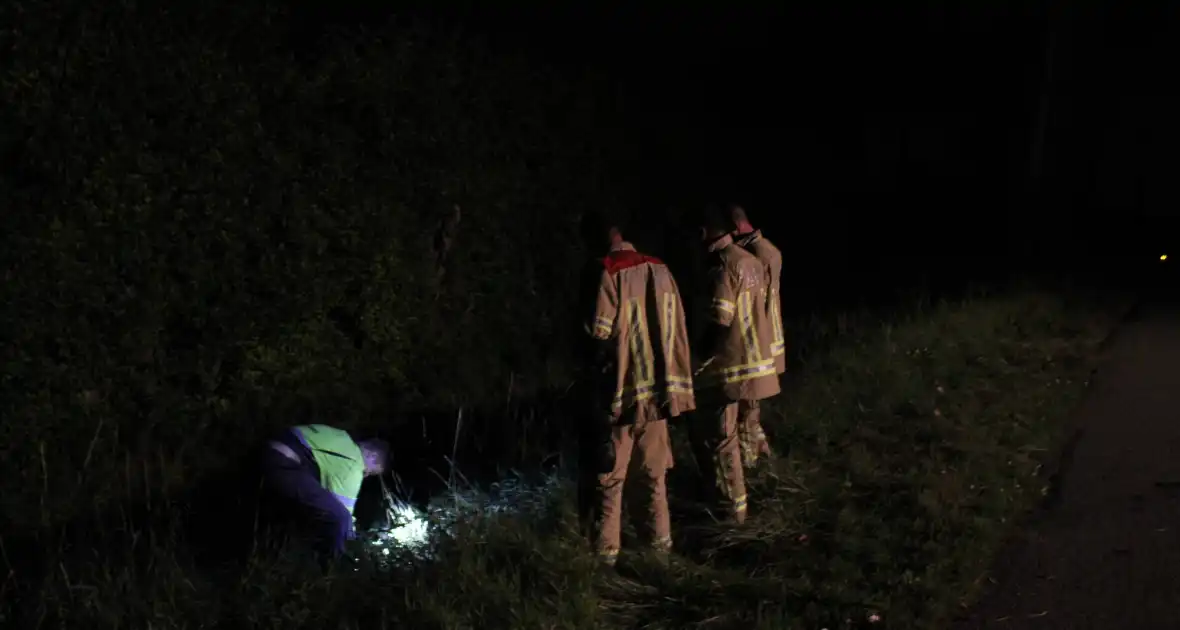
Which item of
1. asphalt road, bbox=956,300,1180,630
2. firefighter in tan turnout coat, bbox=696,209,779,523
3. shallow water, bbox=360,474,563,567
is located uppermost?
firefighter in tan turnout coat, bbox=696,209,779,523

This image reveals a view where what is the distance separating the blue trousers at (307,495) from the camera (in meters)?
4.91

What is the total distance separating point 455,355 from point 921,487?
3217mm

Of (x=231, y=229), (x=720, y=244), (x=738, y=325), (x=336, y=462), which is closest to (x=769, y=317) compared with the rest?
(x=738, y=325)

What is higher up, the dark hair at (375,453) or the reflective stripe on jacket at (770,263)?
the reflective stripe on jacket at (770,263)

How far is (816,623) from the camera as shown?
425cm

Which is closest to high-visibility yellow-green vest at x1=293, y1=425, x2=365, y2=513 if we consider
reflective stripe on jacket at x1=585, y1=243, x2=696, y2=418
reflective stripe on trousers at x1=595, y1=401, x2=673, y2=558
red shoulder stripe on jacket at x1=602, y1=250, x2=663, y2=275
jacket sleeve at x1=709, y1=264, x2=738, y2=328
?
reflective stripe on trousers at x1=595, y1=401, x2=673, y2=558

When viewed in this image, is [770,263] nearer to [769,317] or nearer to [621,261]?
[769,317]

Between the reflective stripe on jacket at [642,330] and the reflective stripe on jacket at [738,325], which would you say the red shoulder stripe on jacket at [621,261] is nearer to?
the reflective stripe on jacket at [642,330]

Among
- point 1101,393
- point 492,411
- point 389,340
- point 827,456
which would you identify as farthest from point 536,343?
point 1101,393

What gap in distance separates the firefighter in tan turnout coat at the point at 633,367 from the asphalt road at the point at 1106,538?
1.57 metres

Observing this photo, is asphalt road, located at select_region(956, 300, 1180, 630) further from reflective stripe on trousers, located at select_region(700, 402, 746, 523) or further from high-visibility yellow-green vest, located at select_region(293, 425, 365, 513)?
high-visibility yellow-green vest, located at select_region(293, 425, 365, 513)

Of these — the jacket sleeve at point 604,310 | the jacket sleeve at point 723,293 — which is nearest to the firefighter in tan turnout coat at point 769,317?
the jacket sleeve at point 723,293

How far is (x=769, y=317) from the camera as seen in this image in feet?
19.4

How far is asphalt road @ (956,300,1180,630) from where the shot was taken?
14.5 feet
